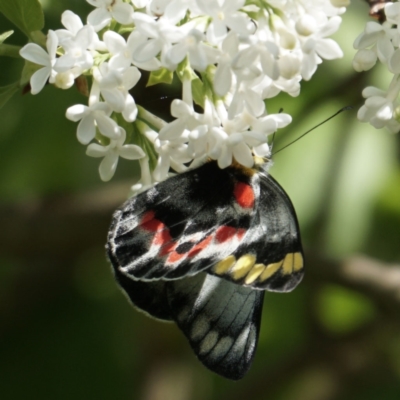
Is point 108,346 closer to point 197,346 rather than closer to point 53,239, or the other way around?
point 53,239

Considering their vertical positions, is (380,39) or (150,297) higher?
(380,39)

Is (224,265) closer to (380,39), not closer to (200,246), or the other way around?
(200,246)

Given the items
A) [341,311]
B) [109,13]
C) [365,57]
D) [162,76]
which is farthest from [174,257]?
[341,311]

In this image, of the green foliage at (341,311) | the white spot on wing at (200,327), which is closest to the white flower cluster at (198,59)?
the white spot on wing at (200,327)

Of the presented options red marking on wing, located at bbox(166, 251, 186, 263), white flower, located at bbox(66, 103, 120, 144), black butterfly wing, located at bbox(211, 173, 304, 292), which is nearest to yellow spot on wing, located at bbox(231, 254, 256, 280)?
black butterfly wing, located at bbox(211, 173, 304, 292)

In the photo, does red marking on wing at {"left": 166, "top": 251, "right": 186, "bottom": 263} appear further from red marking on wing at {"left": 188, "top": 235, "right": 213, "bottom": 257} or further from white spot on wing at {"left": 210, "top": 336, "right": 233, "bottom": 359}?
white spot on wing at {"left": 210, "top": 336, "right": 233, "bottom": 359}

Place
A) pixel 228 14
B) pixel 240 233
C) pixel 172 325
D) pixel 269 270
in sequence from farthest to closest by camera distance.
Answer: pixel 172 325 < pixel 240 233 < pixel 269 270 < pixel 228 14
